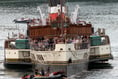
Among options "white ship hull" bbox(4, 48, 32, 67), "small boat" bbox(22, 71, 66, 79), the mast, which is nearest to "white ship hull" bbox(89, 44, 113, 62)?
the mast

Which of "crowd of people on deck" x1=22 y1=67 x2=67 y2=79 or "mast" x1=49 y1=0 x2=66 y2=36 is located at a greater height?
"mast" x1=49 y1=0 x2=66 y2=36

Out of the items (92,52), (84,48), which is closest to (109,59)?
(92,52)

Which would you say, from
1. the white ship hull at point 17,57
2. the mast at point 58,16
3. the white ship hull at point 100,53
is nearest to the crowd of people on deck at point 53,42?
the mast at point 58,16

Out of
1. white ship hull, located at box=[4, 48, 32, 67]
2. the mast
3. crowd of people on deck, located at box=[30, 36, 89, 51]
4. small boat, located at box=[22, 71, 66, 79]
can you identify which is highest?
the mast

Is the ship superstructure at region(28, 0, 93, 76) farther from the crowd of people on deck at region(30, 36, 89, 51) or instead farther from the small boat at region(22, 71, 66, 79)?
the small boat at region(22, 71, 66, 79)

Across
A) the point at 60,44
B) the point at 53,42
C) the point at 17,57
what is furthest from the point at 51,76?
the point at 17,57

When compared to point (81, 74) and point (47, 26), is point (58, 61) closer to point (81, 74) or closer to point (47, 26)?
point (81, 74)

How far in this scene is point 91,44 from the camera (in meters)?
105

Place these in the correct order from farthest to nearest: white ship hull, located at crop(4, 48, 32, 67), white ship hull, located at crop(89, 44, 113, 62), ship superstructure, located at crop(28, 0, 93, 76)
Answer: white ship hull, located at crop(89, 44, 113, 62), white ship hull, located at crop(4, 48, 32, 67), ship superstructure, located at crop(28, 0, 93, 76)

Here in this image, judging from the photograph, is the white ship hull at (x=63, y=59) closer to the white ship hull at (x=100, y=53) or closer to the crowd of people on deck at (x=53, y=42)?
the crowd of people on deck at (x=53, y=42)

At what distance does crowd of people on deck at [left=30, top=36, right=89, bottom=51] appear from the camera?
→ 305 feet

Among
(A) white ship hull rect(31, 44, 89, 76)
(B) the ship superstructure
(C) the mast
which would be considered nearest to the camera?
(A) white ship hull rect(31, 44, 89, 76)

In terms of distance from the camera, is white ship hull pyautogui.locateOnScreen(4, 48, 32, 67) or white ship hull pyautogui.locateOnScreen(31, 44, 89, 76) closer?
white ship hull pyautogui.locateOnScreen(31, 44, 89, 76)

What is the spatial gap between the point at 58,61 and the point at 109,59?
17.0 m
